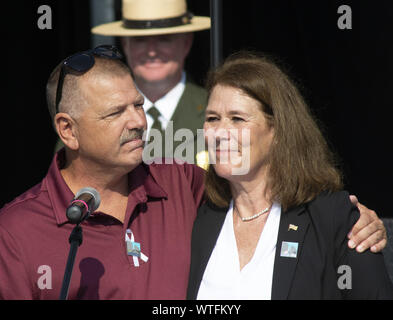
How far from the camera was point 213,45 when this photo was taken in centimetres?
376

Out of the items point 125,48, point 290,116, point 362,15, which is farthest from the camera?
Answer: point 125,48

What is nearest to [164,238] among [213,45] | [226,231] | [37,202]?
[226,231]

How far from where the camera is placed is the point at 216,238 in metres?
2.87

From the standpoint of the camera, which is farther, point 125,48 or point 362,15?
point 125,48

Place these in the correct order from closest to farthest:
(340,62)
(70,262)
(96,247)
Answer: (70,262)
(96,247)
(340,62)

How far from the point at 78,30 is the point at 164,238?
6.62 feet

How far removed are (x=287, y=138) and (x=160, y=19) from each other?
160 centimetres

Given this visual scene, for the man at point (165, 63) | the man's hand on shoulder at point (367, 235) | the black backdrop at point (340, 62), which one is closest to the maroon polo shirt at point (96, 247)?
the man's hand on shoulder at point (367, 235)

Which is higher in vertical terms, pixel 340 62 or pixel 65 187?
pixel 340 62

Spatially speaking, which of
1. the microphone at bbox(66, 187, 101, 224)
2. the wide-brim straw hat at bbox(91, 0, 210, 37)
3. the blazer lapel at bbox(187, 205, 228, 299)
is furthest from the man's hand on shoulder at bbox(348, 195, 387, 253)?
the wide-brim straw hat at bbox(91, 0, 210, 37)

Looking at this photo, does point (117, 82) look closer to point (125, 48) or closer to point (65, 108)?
point (65, 108)

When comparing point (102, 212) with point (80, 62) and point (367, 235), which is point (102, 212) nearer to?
point (80, 62)

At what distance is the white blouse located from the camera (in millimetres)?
2637

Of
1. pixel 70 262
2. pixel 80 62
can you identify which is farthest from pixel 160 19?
pixel 70 262
